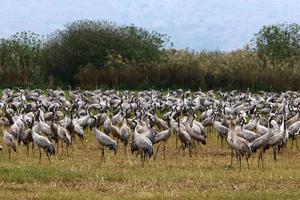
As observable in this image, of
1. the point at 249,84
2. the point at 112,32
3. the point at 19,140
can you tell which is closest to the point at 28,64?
the point at 112,32

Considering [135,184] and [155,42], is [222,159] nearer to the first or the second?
[135,184]

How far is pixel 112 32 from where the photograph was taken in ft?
224

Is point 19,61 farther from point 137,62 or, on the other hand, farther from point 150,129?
point 150,129

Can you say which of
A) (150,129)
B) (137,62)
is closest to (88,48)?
(137,62)

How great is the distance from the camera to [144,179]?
55.4 feet

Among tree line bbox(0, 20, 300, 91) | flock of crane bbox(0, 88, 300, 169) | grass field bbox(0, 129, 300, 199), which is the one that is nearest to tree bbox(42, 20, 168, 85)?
tree line bbox(0, 20, 300, 91)

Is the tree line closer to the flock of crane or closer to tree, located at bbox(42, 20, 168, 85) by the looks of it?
tree, located at bbox(42, 20, 168, 85)

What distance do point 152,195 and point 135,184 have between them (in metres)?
1.85

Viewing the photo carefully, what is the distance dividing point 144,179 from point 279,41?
60.6m

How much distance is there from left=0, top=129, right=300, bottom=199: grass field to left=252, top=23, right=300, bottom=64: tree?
174 feet

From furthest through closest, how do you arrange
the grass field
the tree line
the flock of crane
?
the tree line < the flock of crane < the grass field

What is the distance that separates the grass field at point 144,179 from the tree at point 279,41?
174 ft

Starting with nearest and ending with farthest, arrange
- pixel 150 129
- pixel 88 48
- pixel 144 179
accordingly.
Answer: pixel 144 179, pixel 150 129, pixel 88 48

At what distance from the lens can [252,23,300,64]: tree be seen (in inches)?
2918
